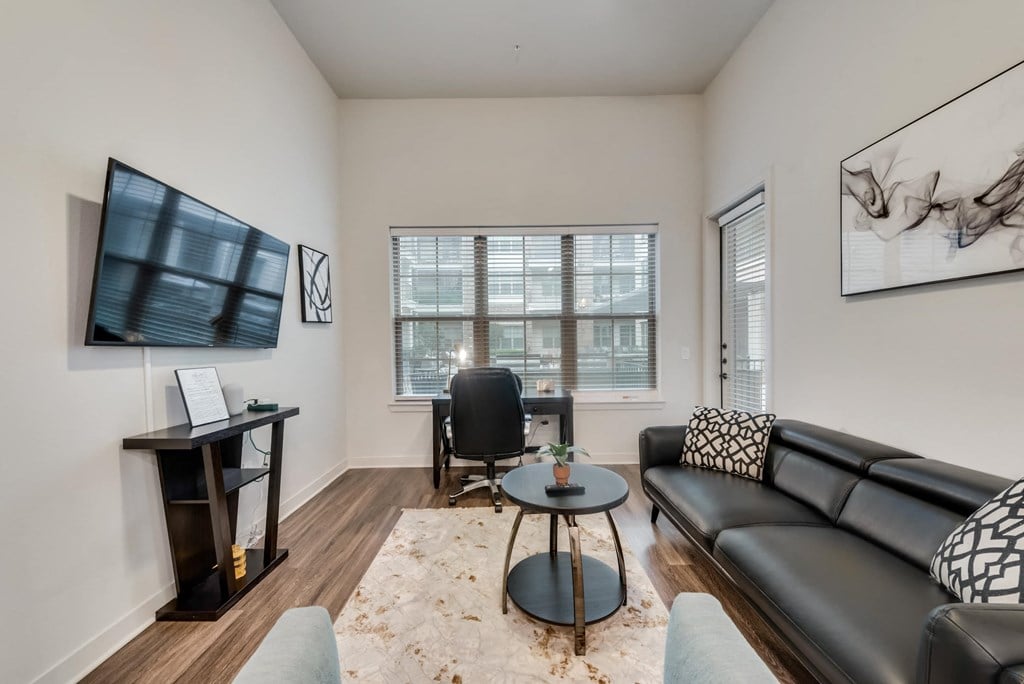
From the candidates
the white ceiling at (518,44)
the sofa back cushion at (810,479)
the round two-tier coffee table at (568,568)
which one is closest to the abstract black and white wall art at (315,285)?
the white ceiling at (518,44)

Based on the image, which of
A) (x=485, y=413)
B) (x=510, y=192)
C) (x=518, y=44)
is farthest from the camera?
(x=510, y=192)

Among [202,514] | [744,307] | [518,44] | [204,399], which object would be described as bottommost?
[202,514]

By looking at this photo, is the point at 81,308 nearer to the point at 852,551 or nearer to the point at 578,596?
the point at 578,596

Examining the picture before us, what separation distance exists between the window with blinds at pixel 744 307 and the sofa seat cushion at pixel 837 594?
1.73m

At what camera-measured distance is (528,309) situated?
4.11 m

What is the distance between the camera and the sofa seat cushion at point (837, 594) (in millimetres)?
1052

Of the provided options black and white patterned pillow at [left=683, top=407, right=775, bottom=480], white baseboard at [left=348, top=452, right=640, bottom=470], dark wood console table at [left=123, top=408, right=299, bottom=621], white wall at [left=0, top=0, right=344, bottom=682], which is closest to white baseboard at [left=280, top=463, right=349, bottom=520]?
white baseboard at [left=348, top=452, right=640, bottom=470]

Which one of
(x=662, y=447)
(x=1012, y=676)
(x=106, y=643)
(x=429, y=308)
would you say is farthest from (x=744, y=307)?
(x=106, y=643)

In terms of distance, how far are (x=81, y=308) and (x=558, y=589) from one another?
231 centimetres

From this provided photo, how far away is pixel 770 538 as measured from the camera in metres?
1.60


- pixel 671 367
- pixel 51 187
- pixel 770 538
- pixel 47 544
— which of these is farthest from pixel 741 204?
pixel 47 544

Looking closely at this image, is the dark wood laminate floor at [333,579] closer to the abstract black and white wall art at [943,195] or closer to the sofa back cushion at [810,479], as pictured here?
the sofa back cushion at [810,479]

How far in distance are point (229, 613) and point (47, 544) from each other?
0.77 m

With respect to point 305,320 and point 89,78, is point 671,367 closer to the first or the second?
point 305,320
